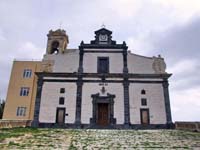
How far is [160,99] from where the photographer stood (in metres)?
18.8

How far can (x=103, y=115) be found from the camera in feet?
61.1

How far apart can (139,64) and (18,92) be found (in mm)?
13636

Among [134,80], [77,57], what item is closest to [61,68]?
[77,57]

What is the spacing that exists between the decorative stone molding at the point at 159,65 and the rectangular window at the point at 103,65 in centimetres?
468

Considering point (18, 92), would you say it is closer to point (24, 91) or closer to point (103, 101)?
point (24, 91)

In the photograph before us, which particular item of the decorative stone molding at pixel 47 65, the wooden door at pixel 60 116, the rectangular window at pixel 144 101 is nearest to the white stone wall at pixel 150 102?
the rectangular window at pixel 144 101

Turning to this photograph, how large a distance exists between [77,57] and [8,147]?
A: 12.9 m

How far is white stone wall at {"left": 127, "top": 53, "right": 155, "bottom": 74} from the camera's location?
19984mm

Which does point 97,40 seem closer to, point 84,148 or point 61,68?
point 61,68

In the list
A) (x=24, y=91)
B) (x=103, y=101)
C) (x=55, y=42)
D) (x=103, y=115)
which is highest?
(x=55, y=42)

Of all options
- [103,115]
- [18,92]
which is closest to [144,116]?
[103,115]

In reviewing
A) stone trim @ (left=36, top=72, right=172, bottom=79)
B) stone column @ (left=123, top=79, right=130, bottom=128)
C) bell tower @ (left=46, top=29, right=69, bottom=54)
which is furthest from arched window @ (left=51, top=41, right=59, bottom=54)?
stone column @ (left=123, top=79, right=130, bottom=128)

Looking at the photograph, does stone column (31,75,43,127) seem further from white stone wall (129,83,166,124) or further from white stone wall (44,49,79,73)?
white stone wall (129,83,166,124)

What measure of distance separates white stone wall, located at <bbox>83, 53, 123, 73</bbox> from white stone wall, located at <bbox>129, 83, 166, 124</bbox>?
2.31 metres
